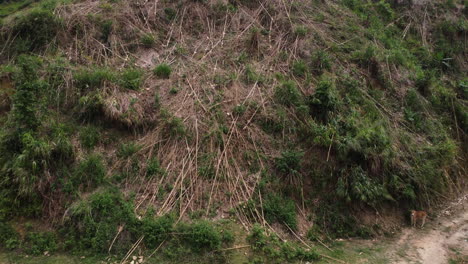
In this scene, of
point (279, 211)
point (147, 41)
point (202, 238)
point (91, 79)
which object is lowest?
point (202, 238)

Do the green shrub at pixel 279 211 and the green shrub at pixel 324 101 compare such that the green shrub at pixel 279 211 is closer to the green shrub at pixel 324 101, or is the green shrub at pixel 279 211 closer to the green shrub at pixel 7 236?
the green shrub at pixel 324 101

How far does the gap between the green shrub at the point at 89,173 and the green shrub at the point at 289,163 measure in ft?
11.0

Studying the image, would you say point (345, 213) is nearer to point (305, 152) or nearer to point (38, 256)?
point (305, 152)

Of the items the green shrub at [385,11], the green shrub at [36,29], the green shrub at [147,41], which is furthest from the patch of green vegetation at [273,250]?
the green shrub at [385,11]

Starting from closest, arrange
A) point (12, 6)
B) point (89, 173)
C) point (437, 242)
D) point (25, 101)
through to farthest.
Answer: point (25, 101) → point (89, 173) → point (437, 242) → point (12, 6)

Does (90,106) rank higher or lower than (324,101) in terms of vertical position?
lower

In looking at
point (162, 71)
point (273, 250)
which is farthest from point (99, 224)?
point (162, 71)

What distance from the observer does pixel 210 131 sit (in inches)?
291

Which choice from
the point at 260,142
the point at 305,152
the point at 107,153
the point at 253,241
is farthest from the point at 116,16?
the point at 253,241

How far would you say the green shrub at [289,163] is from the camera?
709 centimetres

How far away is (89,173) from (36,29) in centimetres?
442

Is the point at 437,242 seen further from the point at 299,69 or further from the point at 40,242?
the point at 40,242

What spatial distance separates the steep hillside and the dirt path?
38 cm

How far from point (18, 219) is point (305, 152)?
537 centimetres
